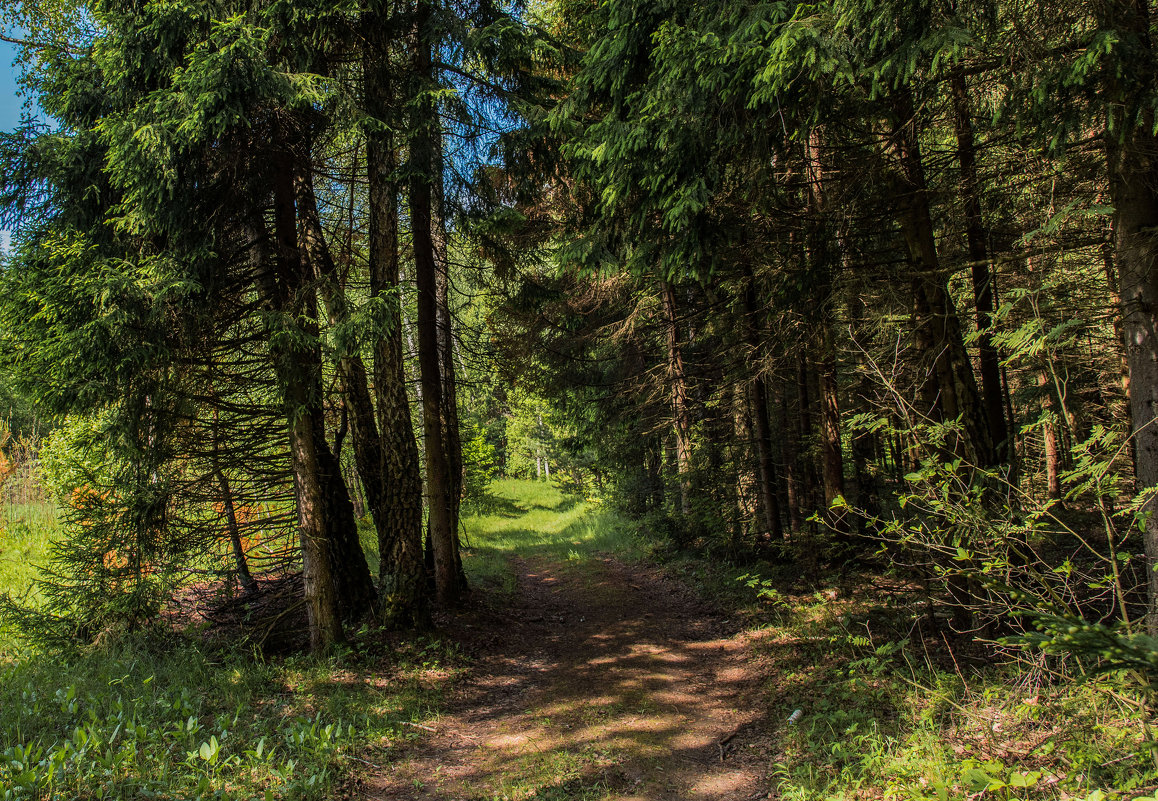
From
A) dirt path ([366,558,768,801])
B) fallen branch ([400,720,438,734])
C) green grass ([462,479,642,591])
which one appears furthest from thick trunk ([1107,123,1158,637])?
green grass ([462,479,642,591])

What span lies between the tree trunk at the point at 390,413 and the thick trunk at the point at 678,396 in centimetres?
586

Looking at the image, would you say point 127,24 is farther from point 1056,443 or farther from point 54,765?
point 1056,443

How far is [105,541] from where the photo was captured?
7000 millimetres

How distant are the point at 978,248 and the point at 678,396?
6243 mm

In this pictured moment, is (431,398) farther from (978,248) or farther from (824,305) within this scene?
(978,248)

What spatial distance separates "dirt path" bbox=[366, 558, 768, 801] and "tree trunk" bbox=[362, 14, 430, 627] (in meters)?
1.13

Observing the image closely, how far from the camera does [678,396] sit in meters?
12.6

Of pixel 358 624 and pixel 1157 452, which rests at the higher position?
pixel 1157 452

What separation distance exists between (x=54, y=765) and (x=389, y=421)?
482 cm

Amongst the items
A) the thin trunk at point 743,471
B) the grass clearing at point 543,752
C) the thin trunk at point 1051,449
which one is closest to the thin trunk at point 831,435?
the grass clearing at point 543,752

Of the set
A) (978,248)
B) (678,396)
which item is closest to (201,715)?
(978,248)

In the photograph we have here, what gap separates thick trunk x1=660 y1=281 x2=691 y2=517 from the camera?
40.4 ft

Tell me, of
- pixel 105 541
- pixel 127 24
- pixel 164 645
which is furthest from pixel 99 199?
pixel 164 645

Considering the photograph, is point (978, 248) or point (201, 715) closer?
point (201, 715)
